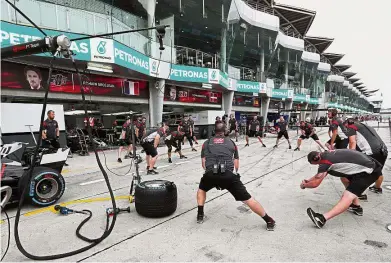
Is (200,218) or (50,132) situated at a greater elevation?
(50,132)

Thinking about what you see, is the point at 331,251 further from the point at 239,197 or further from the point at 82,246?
the point at 82,246

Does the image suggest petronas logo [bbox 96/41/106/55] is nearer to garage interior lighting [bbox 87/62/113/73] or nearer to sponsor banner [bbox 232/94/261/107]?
garage interior lighting [bbox 87/62/113/73]

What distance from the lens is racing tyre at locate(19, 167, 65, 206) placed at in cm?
432

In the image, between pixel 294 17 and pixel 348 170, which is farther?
pixel 294 17

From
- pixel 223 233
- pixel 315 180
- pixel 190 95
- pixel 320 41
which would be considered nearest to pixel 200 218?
pixel 223 233

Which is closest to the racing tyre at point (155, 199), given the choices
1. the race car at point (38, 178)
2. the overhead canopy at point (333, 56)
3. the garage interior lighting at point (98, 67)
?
the race car at point (38, 178)

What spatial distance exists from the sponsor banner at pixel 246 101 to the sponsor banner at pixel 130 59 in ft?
49.7

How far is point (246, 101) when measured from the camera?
28.5m

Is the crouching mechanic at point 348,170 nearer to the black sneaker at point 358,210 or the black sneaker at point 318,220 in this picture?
the black sneaker at point 318,220

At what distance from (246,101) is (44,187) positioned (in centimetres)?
2595

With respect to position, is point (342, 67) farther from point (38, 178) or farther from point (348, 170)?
point (38, 178)

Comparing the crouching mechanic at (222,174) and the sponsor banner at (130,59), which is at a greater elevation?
the sponsor banner at (130,59)

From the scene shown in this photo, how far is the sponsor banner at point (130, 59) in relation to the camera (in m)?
10.7

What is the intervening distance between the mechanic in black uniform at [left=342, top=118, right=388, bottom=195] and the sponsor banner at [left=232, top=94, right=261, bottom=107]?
2179 centimetres
